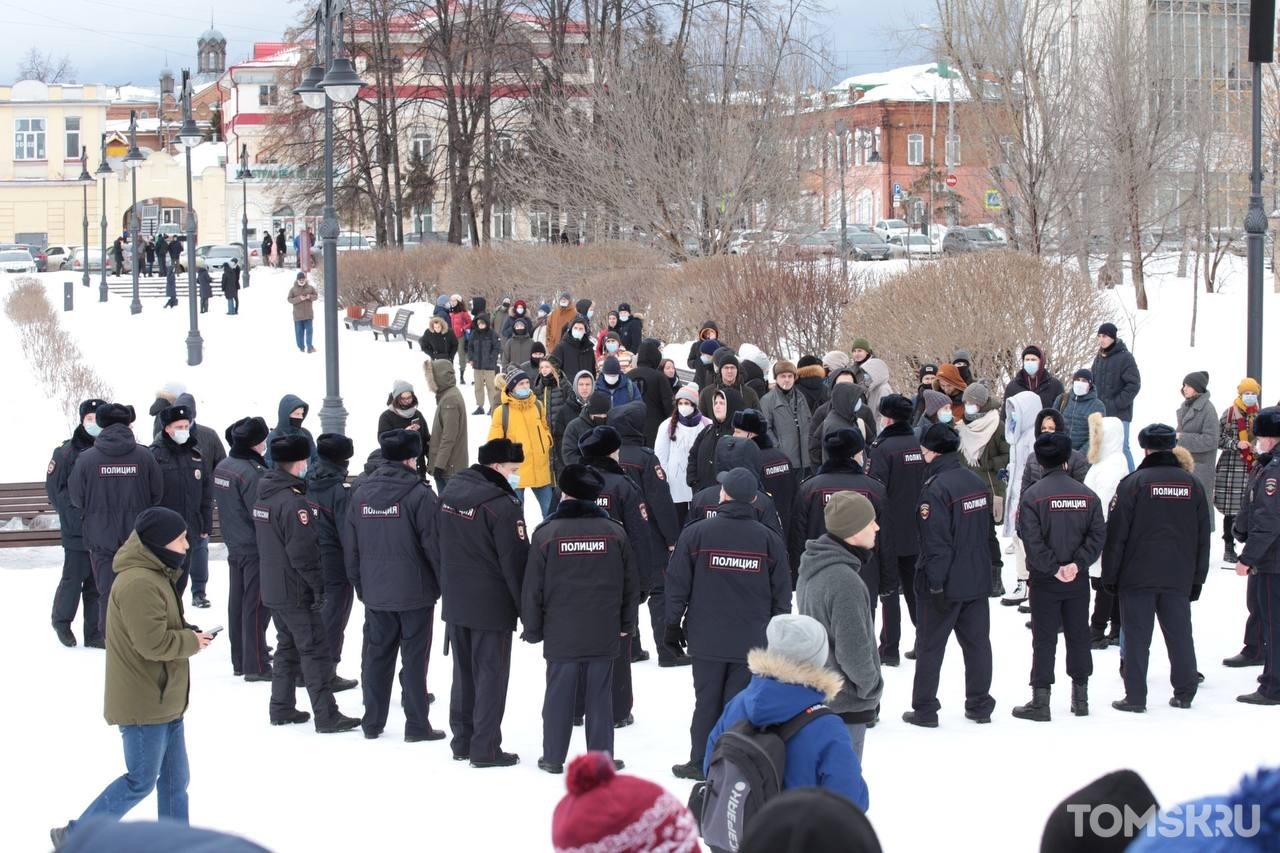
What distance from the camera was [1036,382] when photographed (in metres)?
13.3

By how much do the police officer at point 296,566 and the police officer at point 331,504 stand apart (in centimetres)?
16

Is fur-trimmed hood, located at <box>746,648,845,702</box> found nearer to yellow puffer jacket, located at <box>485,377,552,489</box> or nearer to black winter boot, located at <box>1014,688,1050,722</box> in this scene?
black winter boot, located at <box>1014,688,1050,722</box>

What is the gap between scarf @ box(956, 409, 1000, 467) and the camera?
1193 cm

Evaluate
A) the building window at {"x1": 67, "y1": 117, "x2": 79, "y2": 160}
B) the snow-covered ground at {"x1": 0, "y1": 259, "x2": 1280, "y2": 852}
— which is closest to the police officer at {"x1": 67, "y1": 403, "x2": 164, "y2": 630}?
the snow-covered ground at {"x1": 0, "y1": 259, "x2": 1280, "y2": 852}

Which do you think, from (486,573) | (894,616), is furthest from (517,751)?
(894,616)

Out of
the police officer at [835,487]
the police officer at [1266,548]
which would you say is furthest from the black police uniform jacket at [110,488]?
the police officer at [1266,548]

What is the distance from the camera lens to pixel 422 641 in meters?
8.36

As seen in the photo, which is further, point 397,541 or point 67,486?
point 67,486

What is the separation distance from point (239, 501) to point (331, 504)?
2.88ft

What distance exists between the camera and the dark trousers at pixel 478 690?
313 inches

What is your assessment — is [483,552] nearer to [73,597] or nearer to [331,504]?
[331,504]

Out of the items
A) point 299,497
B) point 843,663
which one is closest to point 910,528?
point 843,663

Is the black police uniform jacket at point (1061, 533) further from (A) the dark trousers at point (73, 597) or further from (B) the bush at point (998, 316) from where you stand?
(B) the bush at point (998, 316)

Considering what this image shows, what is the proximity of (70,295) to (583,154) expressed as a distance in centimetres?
1669
